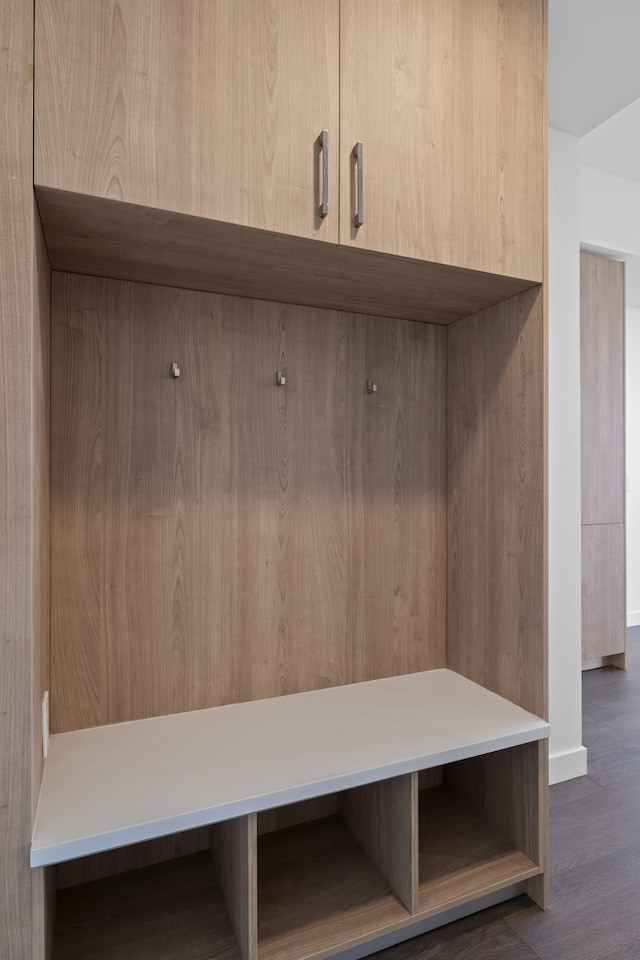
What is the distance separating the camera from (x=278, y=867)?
150cm

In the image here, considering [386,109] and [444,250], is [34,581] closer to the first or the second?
[444,250]

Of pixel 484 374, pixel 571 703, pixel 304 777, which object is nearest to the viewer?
pixel 304 777

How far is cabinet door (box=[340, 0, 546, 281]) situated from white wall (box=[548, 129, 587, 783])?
670mm

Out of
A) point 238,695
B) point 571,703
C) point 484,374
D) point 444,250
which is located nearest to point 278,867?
point 238,695

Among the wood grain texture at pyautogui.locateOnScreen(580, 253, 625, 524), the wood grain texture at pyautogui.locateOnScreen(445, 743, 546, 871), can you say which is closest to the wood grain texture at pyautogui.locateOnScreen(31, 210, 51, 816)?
the wood grain texture at pyautogui.locateOnScreen(445, 743, 546, 871)

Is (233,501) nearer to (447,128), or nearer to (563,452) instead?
(447,128)

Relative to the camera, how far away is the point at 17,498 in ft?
3.15

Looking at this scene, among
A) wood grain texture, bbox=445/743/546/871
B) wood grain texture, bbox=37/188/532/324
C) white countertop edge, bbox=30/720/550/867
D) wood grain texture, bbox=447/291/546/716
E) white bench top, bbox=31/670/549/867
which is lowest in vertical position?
wood grain texture, bbox=445/743/546/871

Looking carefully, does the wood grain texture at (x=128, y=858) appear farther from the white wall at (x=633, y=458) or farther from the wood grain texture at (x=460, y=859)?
the white wall at (x=633, y=458)

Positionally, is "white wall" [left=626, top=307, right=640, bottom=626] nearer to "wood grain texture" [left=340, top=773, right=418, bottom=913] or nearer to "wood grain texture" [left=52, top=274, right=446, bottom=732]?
"wood grain texture" [left=52, top=274, right=446, bottom=732]

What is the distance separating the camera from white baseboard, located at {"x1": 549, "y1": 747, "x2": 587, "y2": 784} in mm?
2123

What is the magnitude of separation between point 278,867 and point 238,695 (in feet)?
1.53

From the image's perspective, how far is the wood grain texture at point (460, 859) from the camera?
1387 mm

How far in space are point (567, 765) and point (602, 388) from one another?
2226 millimetres
